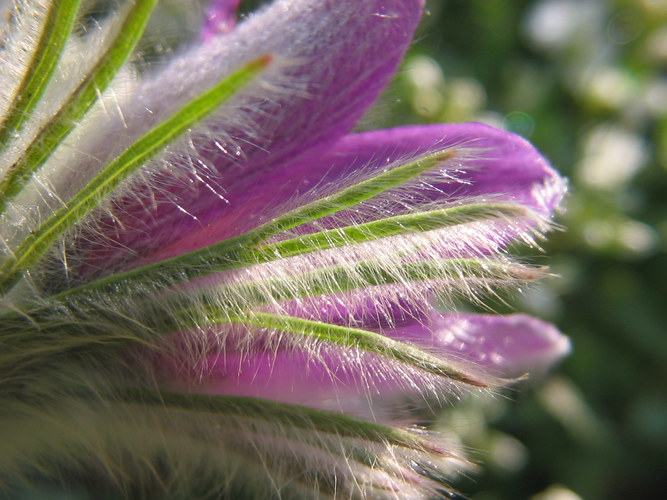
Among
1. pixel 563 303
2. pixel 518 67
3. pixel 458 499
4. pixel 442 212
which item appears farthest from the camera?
pixel 518 67

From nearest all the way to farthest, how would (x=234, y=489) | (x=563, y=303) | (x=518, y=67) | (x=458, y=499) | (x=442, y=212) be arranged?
(x=442, y=212) → (x=234, y=489) → (x=458, y=499) → (x=563, y=303) → (x=518, y=67)

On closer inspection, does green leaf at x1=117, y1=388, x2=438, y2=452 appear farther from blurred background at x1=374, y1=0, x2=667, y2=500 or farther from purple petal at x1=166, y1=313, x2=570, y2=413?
blurred background at x1=374, y1=0, x2=667, y2=500

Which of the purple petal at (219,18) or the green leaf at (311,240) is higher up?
the purple petal at (219,18)

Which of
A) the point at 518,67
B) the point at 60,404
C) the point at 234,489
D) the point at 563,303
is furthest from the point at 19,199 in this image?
the point at 518,67

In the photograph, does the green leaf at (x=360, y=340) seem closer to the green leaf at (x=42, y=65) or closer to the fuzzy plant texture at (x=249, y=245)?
the fuzzy plant texture at (x=249, y=245)

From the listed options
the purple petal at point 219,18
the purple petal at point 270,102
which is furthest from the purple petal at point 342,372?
the purple petal at point 219,18

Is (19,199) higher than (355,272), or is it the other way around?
(19,199)

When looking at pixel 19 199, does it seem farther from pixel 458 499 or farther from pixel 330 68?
pixel 458 499
